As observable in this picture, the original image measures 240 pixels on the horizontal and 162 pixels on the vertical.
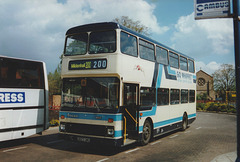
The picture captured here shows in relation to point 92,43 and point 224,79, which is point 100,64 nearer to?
point 92,43

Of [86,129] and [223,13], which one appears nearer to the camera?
[223,13]

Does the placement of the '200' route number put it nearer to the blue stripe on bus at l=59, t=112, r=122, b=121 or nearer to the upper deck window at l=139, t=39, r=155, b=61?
the blue stripe on bus at l=59, t=112, r=122, b=121

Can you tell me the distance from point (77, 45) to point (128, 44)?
199cm

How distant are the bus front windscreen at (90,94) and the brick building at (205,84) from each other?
75.0 m

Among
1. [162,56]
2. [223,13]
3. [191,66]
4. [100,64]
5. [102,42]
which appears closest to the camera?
[223,13]

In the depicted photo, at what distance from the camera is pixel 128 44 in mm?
9242

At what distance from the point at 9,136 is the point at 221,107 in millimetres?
31213

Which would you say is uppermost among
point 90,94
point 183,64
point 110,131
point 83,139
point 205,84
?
point 205,84

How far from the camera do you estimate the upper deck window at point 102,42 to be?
8680 millimetres

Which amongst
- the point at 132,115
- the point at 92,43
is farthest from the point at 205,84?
the point at 92,43

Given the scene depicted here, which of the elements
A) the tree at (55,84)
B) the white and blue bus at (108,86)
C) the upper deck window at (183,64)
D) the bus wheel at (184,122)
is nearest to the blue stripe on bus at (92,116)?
the white and blue bus at (108,86)

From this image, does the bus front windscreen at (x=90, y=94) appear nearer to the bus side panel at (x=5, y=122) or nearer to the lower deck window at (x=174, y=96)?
the bus side panel at (x=5, y=122)

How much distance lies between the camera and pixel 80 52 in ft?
30.4

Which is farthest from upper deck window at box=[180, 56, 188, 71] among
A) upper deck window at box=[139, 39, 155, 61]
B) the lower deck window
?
upper deck window at box=[139, 39, 155, 61]
